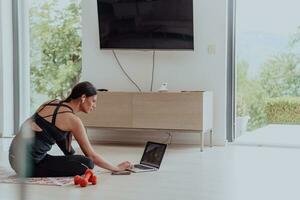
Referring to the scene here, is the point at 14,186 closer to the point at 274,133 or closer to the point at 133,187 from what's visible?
the point at 133,187

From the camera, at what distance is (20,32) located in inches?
268

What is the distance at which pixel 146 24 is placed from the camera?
5879 mm

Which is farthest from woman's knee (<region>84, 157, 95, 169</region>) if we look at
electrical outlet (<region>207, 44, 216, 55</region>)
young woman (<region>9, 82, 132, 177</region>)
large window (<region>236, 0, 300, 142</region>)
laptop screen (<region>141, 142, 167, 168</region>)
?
large window (<region>236, 0, 300, 142</region>)

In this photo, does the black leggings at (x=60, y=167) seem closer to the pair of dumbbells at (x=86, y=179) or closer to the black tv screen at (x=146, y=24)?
the pair of dumbbells at (x=86, y=179)

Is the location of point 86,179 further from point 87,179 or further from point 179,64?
point 179,64

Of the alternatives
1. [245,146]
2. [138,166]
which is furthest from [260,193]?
[245,146]

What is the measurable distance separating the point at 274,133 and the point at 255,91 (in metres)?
0.53

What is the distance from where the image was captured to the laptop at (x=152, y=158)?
168 inches

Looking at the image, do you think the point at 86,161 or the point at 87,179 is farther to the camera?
the point at 86,161

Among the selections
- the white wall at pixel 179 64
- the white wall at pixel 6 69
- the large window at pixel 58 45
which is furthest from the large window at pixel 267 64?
the white wall at pixel 6 69

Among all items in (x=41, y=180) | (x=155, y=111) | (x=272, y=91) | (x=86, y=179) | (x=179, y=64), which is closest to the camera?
(x=86, y=179)

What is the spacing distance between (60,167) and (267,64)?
295 cm

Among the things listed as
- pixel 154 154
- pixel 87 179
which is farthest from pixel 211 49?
pixel 87 179

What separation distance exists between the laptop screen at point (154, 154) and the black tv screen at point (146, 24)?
1695 millimetres
